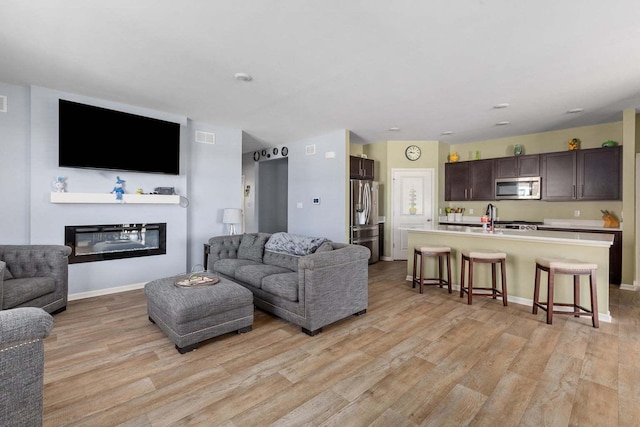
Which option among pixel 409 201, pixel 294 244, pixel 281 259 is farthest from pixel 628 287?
pixel 281 259

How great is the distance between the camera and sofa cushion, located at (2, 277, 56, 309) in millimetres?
2803

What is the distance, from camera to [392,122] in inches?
202

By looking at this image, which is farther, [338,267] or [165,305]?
[338,267]

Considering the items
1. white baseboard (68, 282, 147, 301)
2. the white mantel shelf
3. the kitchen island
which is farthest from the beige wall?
white baseboard (68, 282, 147, 301)

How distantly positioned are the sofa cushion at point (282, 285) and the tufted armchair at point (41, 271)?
227 centimetres

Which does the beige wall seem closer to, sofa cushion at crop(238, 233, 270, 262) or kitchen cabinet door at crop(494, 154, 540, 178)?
kitchen cabinet door at crop(494, 154, 540, 178)

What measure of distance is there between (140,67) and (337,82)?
2100mm

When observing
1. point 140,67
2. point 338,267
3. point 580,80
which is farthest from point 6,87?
point 580,80

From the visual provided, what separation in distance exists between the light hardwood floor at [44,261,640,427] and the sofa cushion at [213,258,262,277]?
0.84 meters

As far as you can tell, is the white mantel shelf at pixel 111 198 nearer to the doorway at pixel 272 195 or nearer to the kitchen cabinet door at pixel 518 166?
the doorway at pixel 272 195

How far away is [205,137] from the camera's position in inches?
208

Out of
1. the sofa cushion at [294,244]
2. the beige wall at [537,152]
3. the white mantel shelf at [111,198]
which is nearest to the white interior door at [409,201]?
the beige wall at [537,152]

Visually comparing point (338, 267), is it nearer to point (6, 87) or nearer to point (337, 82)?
point (337, 82)

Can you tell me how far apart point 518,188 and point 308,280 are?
5206mm
